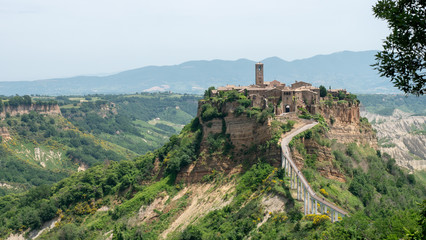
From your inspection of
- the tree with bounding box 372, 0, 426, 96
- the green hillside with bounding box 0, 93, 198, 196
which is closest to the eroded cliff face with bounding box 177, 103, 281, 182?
the tree with bounding box 372, 0, 426, 96

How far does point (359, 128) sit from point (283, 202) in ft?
93.8

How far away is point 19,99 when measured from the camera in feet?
498

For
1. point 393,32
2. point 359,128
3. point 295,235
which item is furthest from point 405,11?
point 359,128

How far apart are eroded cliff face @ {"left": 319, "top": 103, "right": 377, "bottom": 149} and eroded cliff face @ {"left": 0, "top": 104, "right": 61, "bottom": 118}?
11349cm

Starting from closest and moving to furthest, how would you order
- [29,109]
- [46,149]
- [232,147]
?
[232,147]
[46,149]
[29,109]

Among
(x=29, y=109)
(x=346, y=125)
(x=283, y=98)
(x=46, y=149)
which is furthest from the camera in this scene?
(x=29, y=109)

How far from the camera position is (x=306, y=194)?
1598 inches

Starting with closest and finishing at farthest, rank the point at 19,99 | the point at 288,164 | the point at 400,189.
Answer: the point at 288,164, the point at 400,189, the point at 19,99

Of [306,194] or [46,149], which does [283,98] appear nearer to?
[306,194]

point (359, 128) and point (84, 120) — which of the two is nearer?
point (359, 128)

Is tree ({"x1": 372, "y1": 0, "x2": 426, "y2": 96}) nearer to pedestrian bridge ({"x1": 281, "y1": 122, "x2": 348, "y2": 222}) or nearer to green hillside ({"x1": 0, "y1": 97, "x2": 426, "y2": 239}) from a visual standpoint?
green hillside ({"x1": 0, "y1": 97, "x2": 426, "y2": 239})

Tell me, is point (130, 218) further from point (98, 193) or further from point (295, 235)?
point (295, 235)

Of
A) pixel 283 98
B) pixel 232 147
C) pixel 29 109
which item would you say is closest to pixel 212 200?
pixel 232 147

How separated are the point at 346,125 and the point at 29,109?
11890 cm
